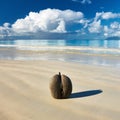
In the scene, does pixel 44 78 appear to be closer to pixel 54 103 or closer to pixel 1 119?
pixel 54 103

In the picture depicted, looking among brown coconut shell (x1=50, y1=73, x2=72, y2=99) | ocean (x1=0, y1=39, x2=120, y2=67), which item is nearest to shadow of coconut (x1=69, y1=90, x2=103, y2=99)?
brown coconut shell (x1=50, y1=73, x2=72, y2=99)

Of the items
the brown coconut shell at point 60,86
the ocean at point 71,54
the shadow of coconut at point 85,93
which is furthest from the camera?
the ocean at point 71,54

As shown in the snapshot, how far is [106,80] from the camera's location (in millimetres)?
8922

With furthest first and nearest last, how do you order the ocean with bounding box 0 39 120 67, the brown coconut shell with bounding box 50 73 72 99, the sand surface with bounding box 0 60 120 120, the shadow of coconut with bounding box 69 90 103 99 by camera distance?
the ocean with bounding box 0 39 120 67, the shadow of coconut with bounding box 69 90 103 99, the brown coconut shell with bounding box 50 73 72 99, the sand surface with bounding box 0 60 120 120

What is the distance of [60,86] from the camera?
6188 mm

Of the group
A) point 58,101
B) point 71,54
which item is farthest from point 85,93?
point 71,54

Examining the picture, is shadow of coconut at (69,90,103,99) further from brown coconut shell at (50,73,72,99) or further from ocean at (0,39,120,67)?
ocean at (0,39,120,67)

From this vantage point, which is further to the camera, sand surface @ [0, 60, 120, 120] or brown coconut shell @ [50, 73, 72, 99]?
brown coconut shell @ [50, 73, 72, 99]

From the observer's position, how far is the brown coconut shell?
616 centimetres

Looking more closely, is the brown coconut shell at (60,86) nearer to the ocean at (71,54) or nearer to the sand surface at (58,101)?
the sand surface at (58,101)

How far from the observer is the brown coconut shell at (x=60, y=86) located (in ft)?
20.2

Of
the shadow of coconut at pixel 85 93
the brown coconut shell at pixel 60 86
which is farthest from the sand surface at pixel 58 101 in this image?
the brown coconut shell at pixel 60 86

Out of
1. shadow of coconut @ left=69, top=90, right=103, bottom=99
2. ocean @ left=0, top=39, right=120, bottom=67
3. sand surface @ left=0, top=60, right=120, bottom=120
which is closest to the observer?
sand surface @ left=0, top=60, right=120, bottom=120

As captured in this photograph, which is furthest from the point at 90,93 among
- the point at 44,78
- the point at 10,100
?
the point at 44,78
